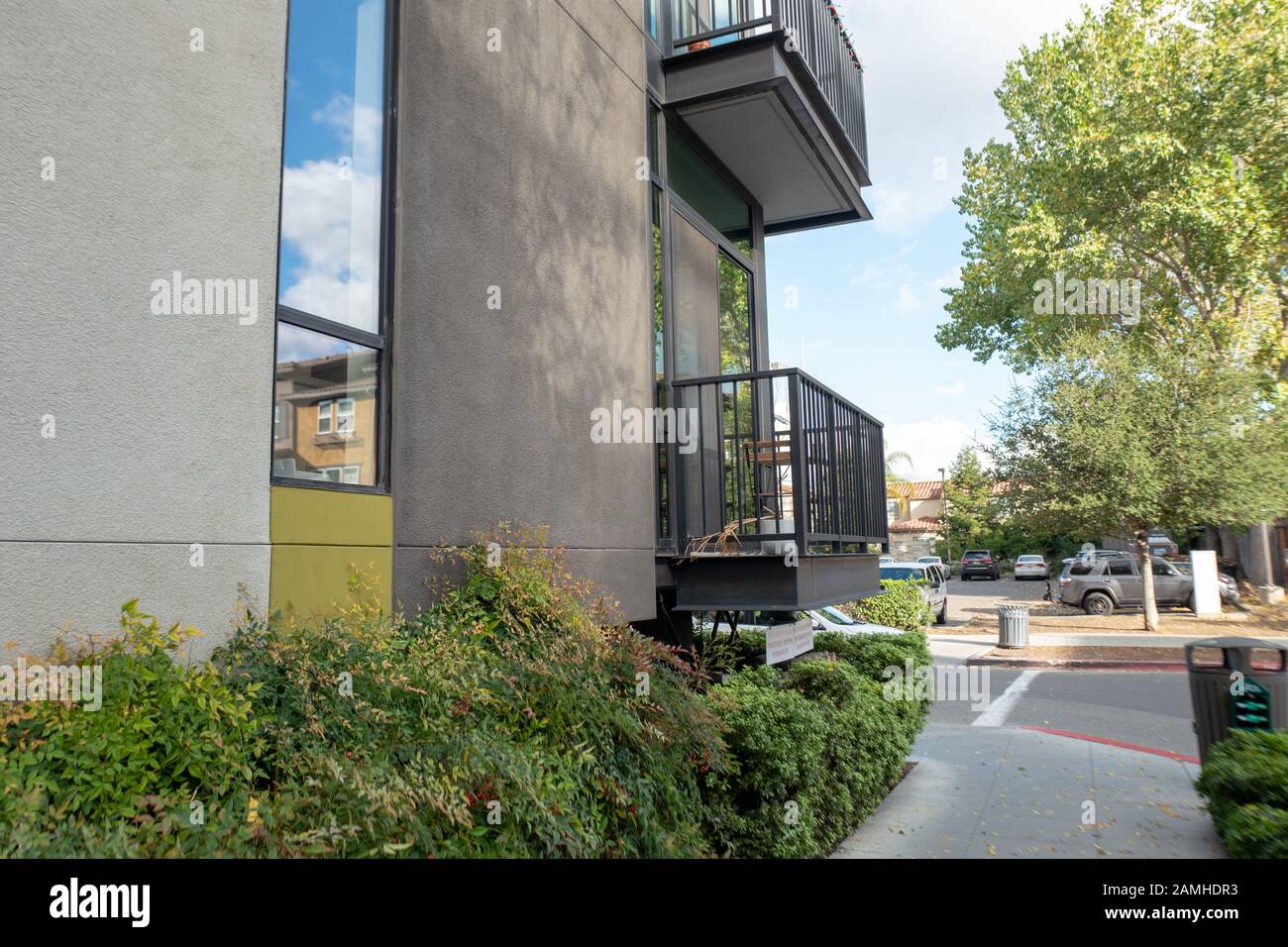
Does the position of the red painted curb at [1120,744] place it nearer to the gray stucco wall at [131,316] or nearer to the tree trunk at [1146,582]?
the gray stucco wall at [131,316]

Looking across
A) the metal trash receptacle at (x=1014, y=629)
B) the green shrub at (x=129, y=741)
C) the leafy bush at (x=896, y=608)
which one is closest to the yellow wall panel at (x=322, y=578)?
the green shrub at (x=129, y=741)

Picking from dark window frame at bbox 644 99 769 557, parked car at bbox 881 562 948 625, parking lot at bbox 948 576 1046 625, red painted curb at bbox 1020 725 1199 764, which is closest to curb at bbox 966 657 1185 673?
parked car at bbox 881 562 948 625

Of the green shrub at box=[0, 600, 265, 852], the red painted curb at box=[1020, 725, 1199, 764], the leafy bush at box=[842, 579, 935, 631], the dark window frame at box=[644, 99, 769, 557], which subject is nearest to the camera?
the green shrub at box=[0, 600, 265, 852]

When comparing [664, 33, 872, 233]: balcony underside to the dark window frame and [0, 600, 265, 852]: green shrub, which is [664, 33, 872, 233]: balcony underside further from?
[0, 600, 265, 852]: green shrub

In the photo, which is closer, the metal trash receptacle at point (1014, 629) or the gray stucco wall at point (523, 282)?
the gray stucco wall at point (523, 282)

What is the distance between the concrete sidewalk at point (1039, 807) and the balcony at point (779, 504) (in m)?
1.69

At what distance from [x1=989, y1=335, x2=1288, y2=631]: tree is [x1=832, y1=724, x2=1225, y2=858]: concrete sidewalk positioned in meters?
13.6

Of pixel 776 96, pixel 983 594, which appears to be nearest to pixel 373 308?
pixel 776 96

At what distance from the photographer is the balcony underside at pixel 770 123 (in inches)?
308

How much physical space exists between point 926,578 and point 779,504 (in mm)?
16389

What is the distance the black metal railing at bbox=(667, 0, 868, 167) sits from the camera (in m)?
7.96

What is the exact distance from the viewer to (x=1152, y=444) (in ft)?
70.6

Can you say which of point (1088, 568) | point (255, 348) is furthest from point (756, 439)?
point (1088, 568)

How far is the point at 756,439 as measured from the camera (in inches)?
310
